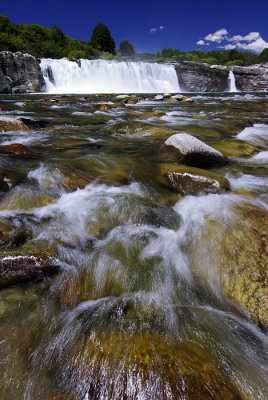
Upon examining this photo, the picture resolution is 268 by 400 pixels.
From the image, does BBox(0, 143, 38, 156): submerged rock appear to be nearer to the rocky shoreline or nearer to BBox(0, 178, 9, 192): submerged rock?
BBox(0, 178, 9, 192): submerged rock

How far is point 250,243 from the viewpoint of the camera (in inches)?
91.2

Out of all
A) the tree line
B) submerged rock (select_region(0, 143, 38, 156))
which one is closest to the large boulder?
submerged rock (select_region(0, 143, 38, 156))

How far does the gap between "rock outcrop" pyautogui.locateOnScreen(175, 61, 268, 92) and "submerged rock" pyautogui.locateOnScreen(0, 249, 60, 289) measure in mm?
47231

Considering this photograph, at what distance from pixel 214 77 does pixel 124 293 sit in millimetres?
54999

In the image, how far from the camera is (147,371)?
1.36 metres

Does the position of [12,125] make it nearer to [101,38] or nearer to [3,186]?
[3,186]

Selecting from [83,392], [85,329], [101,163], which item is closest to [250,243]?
[85,329]

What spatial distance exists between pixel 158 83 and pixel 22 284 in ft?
134

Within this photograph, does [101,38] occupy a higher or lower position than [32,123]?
higher

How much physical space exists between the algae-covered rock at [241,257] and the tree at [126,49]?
3929 inches

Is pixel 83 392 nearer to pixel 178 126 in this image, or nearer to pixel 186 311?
pixel 186 311

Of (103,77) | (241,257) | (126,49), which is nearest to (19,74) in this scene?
(103,77)

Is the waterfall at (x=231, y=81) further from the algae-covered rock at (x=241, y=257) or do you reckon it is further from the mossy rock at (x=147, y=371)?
the mossy rock at (x=147, y=371)

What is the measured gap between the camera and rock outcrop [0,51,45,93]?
87.5ft
